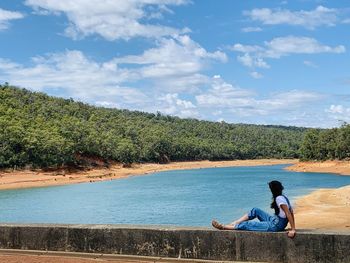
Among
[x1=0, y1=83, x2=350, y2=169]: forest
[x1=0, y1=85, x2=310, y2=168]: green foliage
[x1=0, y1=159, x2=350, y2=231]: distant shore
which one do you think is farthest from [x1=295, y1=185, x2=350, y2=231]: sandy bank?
[x1=0, y1=83, x2=350, y2=169]: forest

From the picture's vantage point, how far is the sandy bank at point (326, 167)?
101812 mm

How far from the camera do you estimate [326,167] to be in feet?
358

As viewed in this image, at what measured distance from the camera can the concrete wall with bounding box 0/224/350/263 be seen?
9.15m

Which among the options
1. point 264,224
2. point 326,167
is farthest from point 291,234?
point 326,167

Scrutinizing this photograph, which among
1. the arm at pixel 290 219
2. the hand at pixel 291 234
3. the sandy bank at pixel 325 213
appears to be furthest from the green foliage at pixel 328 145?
the hand at pixel 291 234

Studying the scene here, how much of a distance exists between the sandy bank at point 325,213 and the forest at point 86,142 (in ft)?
185

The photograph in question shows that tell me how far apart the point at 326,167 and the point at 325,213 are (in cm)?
8513

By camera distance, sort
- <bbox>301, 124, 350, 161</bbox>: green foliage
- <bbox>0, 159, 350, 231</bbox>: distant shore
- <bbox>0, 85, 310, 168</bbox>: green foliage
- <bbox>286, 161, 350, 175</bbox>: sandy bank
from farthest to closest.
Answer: <bbox>301, 124, 350, 161</bbox>: green foliage → <bbox>286, 161, 350, 175</bbox>: sandy bank → <bbox>0, 85, 310, 168</bbox>: green foliage → <bbox>0, 159, 350, 231</bbox>: distant shore

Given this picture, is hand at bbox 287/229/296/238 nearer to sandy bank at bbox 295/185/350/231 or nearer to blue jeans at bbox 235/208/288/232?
blue jeans at bbox 235/208/288/232

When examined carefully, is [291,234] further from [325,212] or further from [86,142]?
[86,142]

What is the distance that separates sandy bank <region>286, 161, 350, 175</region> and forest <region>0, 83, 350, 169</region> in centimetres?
247

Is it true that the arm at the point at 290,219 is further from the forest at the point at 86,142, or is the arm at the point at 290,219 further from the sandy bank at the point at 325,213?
the forest at the point at 86,142

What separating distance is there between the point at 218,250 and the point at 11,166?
74.9 meters

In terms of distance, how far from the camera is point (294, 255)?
925 cm
